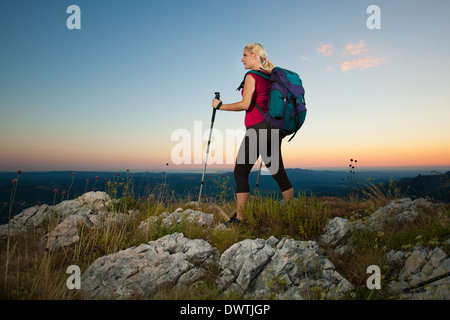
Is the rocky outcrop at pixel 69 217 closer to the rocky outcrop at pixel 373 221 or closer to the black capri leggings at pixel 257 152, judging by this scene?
the black capri leggings at pixel 257 152

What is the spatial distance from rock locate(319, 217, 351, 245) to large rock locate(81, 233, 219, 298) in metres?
2.02

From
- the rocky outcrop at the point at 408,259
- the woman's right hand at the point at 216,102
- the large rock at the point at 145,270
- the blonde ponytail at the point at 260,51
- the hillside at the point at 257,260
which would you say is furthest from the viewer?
the woman's right hand at the point at 216,102

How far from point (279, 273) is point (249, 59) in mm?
3897

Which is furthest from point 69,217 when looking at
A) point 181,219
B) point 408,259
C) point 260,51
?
point 408,259

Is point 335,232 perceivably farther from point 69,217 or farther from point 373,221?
point 69,217

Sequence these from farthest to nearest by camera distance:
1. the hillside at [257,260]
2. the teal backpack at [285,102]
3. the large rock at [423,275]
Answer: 1. the teal backpack at [285,102]
2. the hillside at [257,260]
3. the large rock at [423,275]

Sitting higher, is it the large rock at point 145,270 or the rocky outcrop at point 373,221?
the rocky outcrop at point 373,221

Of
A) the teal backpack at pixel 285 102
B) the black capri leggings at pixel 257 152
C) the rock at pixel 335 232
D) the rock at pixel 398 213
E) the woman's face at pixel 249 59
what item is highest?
the woman's face at pixel 249 59

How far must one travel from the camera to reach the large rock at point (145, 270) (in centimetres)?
297

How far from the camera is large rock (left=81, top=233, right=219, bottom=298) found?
297 cm

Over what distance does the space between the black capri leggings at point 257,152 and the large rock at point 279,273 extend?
1510mm

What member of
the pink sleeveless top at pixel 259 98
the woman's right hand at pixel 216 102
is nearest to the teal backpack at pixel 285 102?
the pink sleeveless top at pixel 259 98
